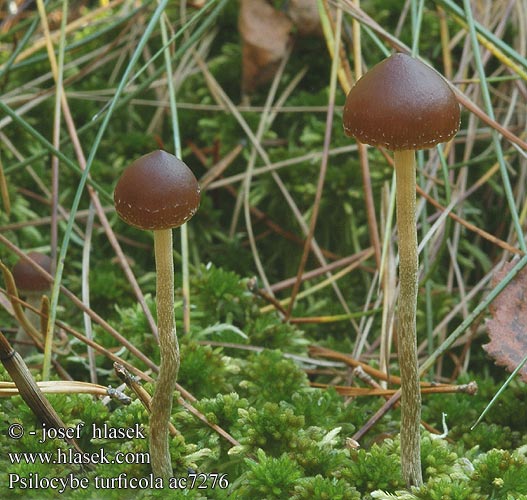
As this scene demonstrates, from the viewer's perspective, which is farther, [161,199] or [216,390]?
[216,390]

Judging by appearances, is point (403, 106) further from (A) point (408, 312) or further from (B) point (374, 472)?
(B) point (374, 472)

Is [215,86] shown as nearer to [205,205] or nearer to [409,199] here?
[205,205]

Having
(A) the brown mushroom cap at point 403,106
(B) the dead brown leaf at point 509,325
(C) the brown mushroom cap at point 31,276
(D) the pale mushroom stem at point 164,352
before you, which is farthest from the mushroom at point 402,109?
(C) the brown mushroom cap at point 31,276

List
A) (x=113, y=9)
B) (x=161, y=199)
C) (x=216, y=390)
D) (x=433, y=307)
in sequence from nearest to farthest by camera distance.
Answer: (x=161, y=199) < (x=216, y=390) < (x=433, y=307) < (x=113, y=9)

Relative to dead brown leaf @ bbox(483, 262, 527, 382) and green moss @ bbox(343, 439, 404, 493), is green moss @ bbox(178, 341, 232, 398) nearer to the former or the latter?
green moss @ bbox(343, 439, 404, 493)

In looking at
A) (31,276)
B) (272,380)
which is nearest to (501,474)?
(272,380)

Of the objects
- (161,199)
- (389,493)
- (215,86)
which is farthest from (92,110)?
(389,493)

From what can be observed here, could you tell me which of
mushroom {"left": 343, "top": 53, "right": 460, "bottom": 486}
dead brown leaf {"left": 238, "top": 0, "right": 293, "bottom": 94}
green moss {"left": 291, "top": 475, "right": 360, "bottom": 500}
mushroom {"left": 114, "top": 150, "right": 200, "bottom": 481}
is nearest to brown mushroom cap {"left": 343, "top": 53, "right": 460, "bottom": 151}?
mushroom {"left": 343, "top": 53, "right": 460, "bottom": 486}

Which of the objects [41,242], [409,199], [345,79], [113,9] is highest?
[113,9]
